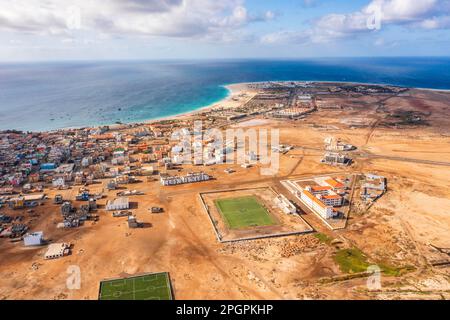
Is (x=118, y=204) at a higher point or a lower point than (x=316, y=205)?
lower

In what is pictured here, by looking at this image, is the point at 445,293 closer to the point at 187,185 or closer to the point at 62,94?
the point at 187,185

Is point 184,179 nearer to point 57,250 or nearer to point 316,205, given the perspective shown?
point 316,205

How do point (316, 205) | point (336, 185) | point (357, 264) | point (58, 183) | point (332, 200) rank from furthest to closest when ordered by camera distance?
point (58, 183) < point (336, 185) < point (332, 200) < point (316, 205) < point (357, 264)

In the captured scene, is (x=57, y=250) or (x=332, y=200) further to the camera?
(x=332, y=200)

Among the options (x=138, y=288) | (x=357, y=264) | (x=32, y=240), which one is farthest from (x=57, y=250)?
(x=357, y=264)

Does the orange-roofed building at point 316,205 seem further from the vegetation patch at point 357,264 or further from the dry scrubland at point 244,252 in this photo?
the vegetation patch at point 357,264

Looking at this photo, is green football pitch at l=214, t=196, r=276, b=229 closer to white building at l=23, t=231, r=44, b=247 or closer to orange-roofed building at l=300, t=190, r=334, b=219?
orange-roofed building at l=300, t=190, r=334, b=219

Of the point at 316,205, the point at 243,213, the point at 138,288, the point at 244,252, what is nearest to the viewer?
the point at 138,288
